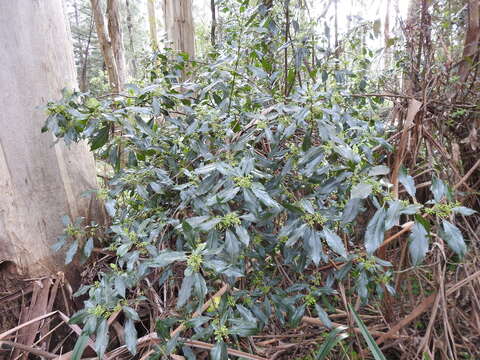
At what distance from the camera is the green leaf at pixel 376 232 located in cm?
79

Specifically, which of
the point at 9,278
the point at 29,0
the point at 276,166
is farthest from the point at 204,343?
the point at 29,0

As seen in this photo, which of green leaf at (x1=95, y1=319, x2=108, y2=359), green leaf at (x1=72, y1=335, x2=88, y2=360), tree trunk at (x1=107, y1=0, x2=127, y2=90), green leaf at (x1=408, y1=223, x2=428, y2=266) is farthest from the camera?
tree trunk at (x1=107, y1=0, x2=127, y2=90)

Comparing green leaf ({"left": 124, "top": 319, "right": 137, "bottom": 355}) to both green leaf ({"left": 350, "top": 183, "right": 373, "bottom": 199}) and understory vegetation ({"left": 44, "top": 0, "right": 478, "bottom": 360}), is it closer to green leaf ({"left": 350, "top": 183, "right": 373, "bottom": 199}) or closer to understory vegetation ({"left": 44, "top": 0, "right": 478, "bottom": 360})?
understory vegetation ({"left": 44, "top": 0, "right": 478, "bottom": 360})

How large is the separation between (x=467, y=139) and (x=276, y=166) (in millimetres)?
888

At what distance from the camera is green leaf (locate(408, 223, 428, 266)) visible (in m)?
0.75

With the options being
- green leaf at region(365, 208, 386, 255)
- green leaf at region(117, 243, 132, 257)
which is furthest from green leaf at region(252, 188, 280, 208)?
green leaf at region(117, 243, 132, 257)

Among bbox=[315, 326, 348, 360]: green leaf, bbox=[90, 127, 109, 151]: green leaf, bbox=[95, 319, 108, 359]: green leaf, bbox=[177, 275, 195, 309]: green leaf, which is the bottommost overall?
bbox=[315, 326, 348, 360]: green leaf

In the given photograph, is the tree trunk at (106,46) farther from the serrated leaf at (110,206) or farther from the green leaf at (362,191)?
the green leaf at (362,191)

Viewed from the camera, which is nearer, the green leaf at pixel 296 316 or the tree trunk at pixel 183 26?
the green leaf at pixel 296 316

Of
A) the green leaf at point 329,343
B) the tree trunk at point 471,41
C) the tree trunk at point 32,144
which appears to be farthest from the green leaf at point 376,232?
the tree trunk at point 32,144

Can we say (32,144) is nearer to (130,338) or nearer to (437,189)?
(130,338)

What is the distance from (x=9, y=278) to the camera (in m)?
1.45

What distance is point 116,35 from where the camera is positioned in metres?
4.70

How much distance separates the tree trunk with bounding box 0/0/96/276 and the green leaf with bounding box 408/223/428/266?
52.9 inches
